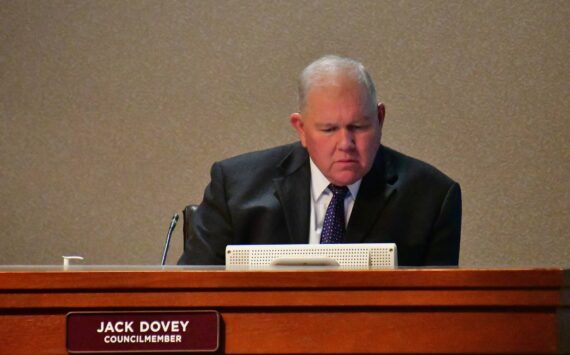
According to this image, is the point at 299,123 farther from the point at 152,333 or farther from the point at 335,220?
the point at 152,333

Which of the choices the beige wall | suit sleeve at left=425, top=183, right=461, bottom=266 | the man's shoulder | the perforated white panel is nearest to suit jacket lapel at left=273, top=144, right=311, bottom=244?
the man's shoulder

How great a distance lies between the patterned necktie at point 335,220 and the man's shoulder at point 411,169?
0.67ft

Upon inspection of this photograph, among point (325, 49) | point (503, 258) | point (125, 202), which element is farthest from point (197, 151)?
point (503, 258)

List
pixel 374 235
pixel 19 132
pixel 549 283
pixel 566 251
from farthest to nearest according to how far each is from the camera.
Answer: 1. pixel 19 132
2. pixel 566 251
3. pixel 374 235
4. pixel 549 283

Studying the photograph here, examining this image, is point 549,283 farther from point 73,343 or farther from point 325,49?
point 325,49

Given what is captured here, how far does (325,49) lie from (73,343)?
10.5 ft

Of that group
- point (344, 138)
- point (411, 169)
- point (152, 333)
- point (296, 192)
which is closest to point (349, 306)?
point (152, 333)

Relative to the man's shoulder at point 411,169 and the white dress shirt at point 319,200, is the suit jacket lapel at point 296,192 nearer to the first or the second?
the white dress shirt at point 319,200

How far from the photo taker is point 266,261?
85.3 inches

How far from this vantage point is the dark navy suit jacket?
2973mm

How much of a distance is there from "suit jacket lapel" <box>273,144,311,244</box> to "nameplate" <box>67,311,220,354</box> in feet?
4.92

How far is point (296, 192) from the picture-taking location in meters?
3.07

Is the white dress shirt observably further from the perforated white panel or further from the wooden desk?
the wooden desk

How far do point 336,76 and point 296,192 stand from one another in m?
0.40
